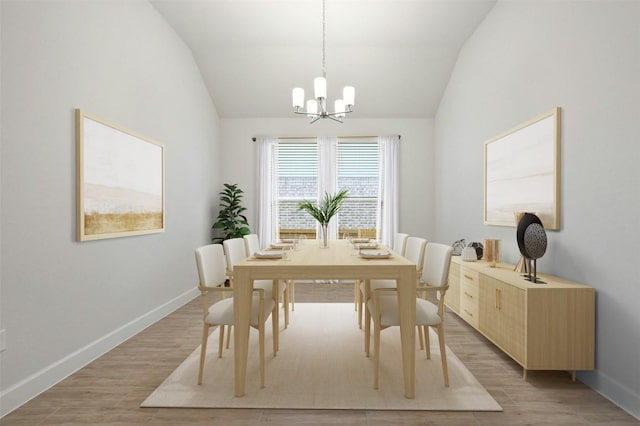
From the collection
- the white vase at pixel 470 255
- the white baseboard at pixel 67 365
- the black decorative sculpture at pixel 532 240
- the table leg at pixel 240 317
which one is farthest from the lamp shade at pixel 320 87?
the white baseboard at pixel 67 365

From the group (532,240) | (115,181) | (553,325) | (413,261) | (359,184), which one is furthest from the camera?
(359,184)

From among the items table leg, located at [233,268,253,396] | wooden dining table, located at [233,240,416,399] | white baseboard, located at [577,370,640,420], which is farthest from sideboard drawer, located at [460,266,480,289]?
table leg, located at [233,268,253,396]

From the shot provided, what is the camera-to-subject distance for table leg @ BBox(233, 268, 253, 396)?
7.20ft

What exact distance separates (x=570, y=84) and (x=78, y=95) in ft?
12.0

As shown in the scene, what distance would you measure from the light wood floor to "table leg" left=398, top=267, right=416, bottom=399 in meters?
0.20

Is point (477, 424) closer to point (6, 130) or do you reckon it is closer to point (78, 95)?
point (6, 130)

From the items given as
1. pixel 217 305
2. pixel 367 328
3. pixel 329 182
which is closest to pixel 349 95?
pixel 367 328

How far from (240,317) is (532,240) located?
7.07ft

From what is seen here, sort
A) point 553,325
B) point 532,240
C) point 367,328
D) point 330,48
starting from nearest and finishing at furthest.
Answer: point 553,325 < point 532,240 < point 367,328 < point 330,48

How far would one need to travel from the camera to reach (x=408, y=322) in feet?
7.18

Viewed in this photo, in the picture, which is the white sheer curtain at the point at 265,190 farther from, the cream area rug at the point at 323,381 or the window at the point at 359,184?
the cream area rug at the point at 323,381

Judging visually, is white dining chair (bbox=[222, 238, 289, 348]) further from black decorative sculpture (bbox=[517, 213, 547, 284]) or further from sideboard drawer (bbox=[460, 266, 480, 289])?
black decorative sculpture (bbox=[517, 213, 547, 284])

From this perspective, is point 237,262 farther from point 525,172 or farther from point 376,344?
point 525,172

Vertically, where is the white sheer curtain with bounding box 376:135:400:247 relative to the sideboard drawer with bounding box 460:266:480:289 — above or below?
above
